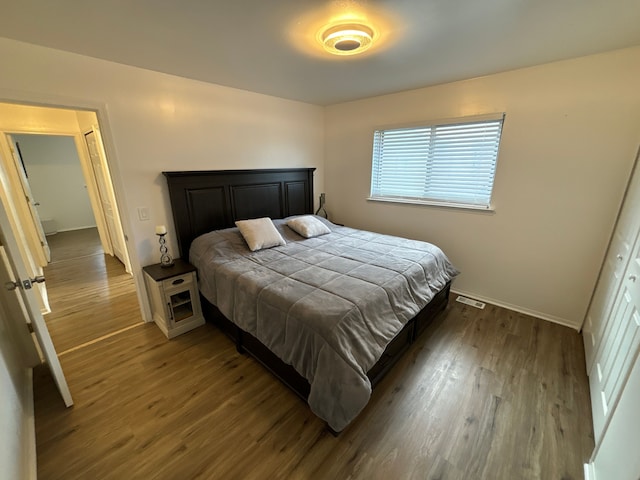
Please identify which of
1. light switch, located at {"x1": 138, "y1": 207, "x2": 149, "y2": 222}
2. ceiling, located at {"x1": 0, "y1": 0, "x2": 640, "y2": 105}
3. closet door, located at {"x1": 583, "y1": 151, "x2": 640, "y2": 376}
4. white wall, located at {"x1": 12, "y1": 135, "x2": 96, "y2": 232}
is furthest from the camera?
white wall, located at {"x1": 12, "y1": 135, "x2": 96, "y2": 232}

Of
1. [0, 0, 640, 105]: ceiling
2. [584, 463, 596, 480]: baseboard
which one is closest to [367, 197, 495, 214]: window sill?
[0, 0, 640, 105]: ceiling

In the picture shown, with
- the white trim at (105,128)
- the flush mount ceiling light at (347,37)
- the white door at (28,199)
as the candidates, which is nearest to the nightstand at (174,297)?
the white trim at (105,128)

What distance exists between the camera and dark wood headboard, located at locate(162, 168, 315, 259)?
263 cm

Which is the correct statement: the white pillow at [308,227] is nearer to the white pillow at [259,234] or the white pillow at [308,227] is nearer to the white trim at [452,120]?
the white pillow at [259,234]

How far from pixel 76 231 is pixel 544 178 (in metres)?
8.82

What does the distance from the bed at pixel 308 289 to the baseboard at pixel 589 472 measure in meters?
1.07

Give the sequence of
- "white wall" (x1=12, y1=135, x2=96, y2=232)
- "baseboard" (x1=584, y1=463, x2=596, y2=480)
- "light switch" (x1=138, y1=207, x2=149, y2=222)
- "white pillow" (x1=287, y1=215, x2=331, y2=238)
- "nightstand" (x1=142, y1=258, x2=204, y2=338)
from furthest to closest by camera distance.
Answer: "white wall" (x1=12, y1=135, x2=96, y2=232)
"white pillow" (x1=287, y1=215, x2=331, y2=238)
"light switch" (x1=138, y1=207, x2=149, y2=222)
"nightstand" (x1=142, y1=258, x2=204, y2=338)
"baseboard" (x1=584, y1=463, x2=596, y2=480)

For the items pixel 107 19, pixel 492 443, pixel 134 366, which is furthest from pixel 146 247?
pixel 492 443

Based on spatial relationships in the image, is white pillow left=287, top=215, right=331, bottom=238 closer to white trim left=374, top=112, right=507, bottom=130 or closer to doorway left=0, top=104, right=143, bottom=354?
white trim left=374, top=112, right=507, bottom=130

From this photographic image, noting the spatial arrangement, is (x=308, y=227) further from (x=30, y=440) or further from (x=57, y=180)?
(x=57, y=180)

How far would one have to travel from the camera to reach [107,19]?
4.96ft

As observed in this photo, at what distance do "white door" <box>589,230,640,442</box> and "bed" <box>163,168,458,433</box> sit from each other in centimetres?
106

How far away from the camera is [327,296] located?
171 centimetres

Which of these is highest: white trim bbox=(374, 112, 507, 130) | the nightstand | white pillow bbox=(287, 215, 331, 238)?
white trim bbox=(374, 112, 507, 130)
